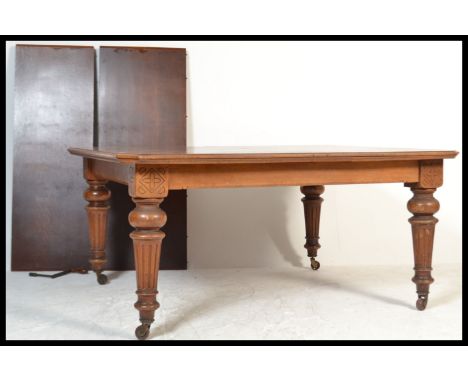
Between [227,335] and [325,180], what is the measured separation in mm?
776

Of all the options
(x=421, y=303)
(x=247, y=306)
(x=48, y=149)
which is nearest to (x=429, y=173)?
(x=421, y=303)

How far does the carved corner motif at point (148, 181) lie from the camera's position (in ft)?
9.66

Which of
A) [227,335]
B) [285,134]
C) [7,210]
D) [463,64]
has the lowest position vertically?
[227,335]

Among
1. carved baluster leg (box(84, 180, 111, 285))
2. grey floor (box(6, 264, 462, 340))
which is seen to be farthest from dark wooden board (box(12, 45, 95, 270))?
carved baluster leg (box(84, 180, 111, 285))

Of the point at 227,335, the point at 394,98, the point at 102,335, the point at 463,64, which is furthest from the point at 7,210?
the point at 463,64

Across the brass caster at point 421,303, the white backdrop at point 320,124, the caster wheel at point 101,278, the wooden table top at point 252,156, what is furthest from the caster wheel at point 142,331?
the white backdrop at point 320,124

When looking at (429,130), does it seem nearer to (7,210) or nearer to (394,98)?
(394,98)

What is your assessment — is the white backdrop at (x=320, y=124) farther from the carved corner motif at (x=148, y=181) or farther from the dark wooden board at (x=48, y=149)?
the carved corner motif at (x=148, y=181)

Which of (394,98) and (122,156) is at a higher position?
(394,98)

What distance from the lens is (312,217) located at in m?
4.53

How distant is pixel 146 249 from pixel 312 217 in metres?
1.71

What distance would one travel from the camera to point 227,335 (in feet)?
10.3

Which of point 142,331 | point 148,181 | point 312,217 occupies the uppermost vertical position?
point 148,181

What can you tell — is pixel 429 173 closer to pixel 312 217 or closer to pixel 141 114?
pixel 312 217
